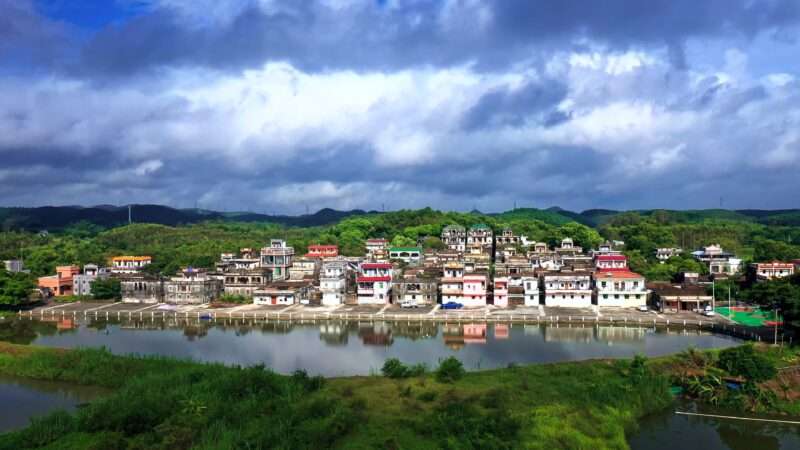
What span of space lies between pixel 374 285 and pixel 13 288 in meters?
27.2

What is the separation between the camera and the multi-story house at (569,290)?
42.5 meters

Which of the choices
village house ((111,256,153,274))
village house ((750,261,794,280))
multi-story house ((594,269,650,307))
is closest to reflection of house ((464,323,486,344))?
multi-story house ((594,269,650,307))

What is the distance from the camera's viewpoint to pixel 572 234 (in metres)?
72.9

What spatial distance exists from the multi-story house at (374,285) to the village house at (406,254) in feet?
49.8

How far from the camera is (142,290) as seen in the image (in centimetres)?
4762

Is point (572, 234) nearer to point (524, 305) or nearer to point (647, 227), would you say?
point (647, 227)

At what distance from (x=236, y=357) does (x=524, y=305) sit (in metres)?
22.5

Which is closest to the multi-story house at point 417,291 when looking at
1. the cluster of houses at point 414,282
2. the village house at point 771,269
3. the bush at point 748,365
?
the cluster of houses at point 414,282

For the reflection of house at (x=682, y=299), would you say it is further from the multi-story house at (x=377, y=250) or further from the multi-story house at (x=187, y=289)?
the multi-story house at (x=187, y=289)

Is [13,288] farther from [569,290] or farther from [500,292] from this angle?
[569,290]

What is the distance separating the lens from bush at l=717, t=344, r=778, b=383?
69.4 ft

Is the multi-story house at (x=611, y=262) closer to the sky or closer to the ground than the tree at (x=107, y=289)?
closer to the sky

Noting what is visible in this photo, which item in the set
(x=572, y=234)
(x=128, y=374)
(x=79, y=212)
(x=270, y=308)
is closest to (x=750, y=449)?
(x=128, y=374)

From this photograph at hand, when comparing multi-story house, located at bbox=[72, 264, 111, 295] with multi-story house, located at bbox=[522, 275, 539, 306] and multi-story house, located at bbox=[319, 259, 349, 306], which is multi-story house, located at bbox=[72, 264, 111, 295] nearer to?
multi-story house, located at bbox=[319, 259, 349, 306]
